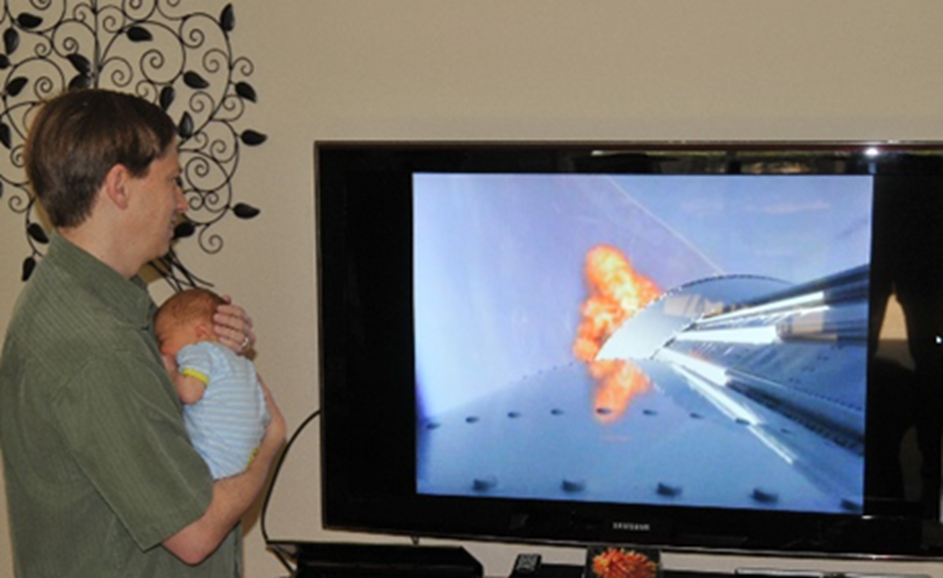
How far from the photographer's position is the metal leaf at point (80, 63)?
302 centimetres

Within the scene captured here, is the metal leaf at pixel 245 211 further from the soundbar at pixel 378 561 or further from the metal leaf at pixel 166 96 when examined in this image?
the soundbar at pixel 378 561

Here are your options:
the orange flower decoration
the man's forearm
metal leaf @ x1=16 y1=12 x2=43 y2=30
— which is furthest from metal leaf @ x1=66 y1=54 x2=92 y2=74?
the orange flower decoration

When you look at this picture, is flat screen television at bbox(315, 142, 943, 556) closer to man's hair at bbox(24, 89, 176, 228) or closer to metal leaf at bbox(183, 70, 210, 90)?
metal leaf at bbox(183, 70, 210, 90)

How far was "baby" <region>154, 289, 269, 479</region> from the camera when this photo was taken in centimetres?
219

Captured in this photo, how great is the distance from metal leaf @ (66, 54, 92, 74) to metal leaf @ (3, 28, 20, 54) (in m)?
0.13

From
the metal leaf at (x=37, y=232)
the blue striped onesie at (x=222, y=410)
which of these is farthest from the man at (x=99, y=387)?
the metal leaf at (x=37, y=232)

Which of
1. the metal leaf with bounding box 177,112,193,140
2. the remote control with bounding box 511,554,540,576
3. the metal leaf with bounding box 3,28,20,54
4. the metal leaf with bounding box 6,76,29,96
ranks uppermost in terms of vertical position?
the metal leaf with bounding box 3,28,20,54

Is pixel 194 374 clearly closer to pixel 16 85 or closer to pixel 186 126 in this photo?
pixel 186 126

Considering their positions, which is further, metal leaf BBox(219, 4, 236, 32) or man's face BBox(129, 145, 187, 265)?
metal leaf BBox(219, 4, 236, 32)

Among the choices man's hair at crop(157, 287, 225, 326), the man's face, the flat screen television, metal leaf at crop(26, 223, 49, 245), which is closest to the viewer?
the man's face

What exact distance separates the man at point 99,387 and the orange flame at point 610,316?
2.86 ft

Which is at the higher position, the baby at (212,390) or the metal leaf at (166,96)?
the metal leaf at (166,96)

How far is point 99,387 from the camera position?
187 centimetres

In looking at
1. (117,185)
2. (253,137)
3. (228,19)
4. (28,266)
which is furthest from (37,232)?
(117,185)
